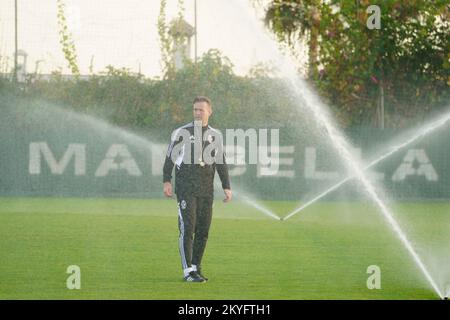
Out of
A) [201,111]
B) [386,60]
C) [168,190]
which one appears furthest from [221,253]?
[386,60]

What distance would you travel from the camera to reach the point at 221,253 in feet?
54.5

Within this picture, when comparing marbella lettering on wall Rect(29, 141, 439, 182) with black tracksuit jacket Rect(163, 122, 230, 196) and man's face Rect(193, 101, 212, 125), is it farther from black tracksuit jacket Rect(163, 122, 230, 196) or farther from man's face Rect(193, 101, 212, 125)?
man's face Rect(193, 101, 212, 125)

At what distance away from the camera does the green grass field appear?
41.1 ft

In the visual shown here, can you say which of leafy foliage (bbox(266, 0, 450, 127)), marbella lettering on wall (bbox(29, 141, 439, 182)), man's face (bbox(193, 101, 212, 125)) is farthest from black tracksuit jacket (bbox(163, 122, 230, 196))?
leafy foliage (bbox(266, 0, 450, 127))

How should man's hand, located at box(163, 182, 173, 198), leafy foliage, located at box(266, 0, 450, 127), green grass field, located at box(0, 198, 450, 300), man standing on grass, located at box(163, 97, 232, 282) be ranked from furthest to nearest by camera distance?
leafy foliage, located at box(266, 0, 450, 127)
green grass field, located at box(0, 198, 450, 300)
man's hand, located at box(163, 182, 173, 198)
man standing on grass, located at box(163, 97, 232, 282)

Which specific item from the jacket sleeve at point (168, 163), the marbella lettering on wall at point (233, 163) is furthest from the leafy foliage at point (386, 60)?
the jacket sleeve at point (168, 163)

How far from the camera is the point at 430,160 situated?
102 feet

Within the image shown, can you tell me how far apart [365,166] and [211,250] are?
49.7ft

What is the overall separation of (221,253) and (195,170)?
4.59 meters

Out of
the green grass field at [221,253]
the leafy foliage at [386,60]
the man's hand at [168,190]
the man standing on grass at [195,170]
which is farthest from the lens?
the leafy foliage at [386,60]

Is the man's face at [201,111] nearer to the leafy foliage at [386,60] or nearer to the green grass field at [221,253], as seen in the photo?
the green grass field at [221,253]

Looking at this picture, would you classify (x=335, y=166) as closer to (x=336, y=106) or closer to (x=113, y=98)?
(x=336, y=106)

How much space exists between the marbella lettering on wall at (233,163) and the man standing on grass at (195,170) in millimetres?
18210

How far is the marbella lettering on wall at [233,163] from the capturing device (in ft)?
101
